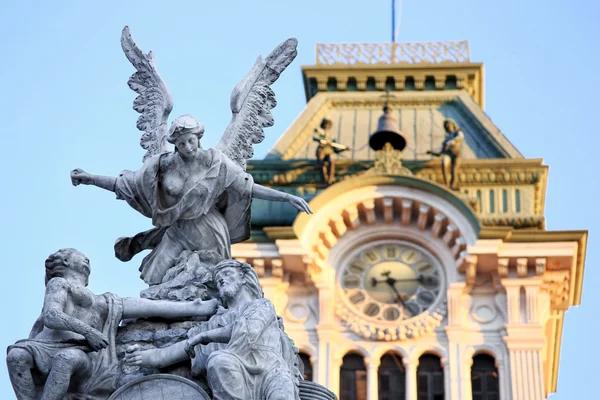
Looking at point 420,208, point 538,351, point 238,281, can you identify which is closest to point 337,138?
point 420,208

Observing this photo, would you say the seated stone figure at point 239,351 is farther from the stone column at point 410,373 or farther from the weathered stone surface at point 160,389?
the stone column at point 410,373

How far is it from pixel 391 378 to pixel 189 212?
110ft

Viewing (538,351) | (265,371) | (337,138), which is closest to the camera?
(265,371)

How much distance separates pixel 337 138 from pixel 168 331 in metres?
39.6

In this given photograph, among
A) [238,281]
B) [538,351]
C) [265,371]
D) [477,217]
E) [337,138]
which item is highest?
[337,138]

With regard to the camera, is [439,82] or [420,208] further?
[439,82]

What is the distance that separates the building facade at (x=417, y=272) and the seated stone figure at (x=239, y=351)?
33.5m

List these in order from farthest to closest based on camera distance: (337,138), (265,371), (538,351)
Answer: (337,138)
(538,351)
(265,371)

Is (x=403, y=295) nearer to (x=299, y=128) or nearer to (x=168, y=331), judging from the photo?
(x=299, y=128)

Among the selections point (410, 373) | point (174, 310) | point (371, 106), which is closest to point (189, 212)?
point (174, 310)

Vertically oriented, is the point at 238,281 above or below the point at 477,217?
below

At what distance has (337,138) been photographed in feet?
178

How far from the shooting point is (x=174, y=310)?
1494 centimetres

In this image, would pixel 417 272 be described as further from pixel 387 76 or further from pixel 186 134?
pixel 186 134
